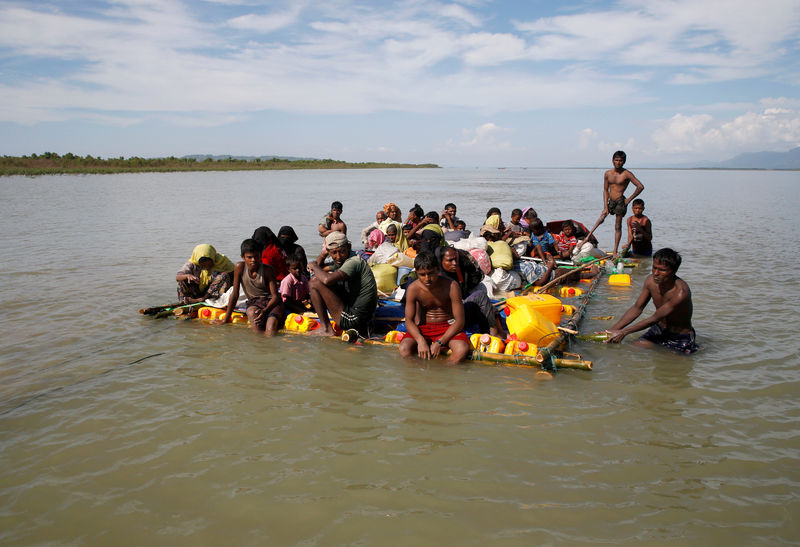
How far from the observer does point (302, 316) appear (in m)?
7.05

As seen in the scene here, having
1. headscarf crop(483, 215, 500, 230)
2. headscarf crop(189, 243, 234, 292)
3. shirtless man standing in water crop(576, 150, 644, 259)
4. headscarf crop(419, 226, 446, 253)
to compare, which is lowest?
headscarf crop(189, 243, 234, 292)

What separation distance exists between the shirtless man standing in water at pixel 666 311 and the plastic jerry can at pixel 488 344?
1486mm

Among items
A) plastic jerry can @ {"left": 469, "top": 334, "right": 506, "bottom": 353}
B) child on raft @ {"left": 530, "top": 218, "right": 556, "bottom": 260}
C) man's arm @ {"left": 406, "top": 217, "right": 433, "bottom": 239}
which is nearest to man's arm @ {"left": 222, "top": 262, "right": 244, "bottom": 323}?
plastic jerry can @ {"left": 469, "top": 334, "right": 506, "bottom": 353}

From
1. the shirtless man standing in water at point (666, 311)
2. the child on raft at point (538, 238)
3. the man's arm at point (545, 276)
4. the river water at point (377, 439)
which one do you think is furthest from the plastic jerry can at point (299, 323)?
the child on raft at point (538, 238)

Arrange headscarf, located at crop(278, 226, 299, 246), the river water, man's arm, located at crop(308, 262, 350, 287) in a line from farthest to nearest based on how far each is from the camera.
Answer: headscarf, located at crop(278, 226, 299, 246), man's arm, located at crop(308, 262, 350, 287), the river water

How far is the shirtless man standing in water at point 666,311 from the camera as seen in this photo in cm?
567

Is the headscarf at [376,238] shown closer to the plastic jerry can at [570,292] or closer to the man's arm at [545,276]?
the man's arm at [545,276]

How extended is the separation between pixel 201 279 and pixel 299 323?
199 centimetres

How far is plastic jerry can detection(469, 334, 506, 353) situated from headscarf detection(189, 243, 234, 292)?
14.2ft

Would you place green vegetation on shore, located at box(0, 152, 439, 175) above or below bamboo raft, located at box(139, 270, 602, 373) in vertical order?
above

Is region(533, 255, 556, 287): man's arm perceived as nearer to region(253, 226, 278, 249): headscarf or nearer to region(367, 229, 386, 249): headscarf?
region(367, 229, 386, 249): headscarf

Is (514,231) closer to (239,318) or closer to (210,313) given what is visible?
(239,318)

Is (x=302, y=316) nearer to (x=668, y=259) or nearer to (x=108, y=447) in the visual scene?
(x=108, y=447)

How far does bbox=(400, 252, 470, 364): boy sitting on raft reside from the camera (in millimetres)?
5672
